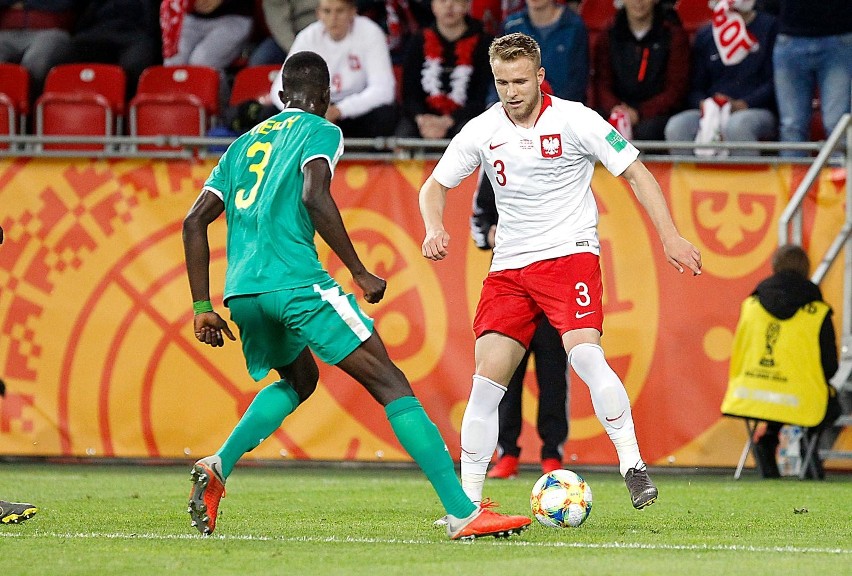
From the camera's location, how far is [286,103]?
20.9ft

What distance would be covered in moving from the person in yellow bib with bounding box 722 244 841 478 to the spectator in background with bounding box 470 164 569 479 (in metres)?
1.17

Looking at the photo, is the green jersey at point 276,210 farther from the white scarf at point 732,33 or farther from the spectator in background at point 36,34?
the spectator in background at point 36,34

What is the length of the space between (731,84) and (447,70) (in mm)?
2293

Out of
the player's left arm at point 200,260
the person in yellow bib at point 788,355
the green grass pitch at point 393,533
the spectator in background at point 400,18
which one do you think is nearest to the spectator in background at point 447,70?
the spectator in background at point 400,18

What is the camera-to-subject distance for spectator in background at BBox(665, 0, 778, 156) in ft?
36.8

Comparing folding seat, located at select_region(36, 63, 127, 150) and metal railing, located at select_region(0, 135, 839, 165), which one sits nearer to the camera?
metal railing, located at select_region(0, 135, 839, 165)

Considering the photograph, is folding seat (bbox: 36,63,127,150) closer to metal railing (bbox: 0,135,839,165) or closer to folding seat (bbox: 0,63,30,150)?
folding seat (bbox: 0,63,30,150)

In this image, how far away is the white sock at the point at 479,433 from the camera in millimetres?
6805

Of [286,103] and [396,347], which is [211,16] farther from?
[286,103]

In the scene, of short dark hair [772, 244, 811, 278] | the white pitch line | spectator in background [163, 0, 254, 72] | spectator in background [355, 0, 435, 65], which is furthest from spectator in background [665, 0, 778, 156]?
the white pitch line

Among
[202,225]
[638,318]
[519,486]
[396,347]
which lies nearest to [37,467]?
[396,347]

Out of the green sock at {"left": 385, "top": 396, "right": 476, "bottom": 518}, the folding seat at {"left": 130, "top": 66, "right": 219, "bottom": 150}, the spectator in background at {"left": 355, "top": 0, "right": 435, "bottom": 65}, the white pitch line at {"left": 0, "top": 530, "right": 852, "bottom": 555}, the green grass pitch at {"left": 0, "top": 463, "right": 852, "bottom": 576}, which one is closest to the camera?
the green grass pitch at {"left": 0, "top": 463, "right": 852, "bottom": 576}

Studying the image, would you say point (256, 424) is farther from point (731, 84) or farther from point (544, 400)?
point (731, 84)

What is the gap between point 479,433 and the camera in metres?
6.84
